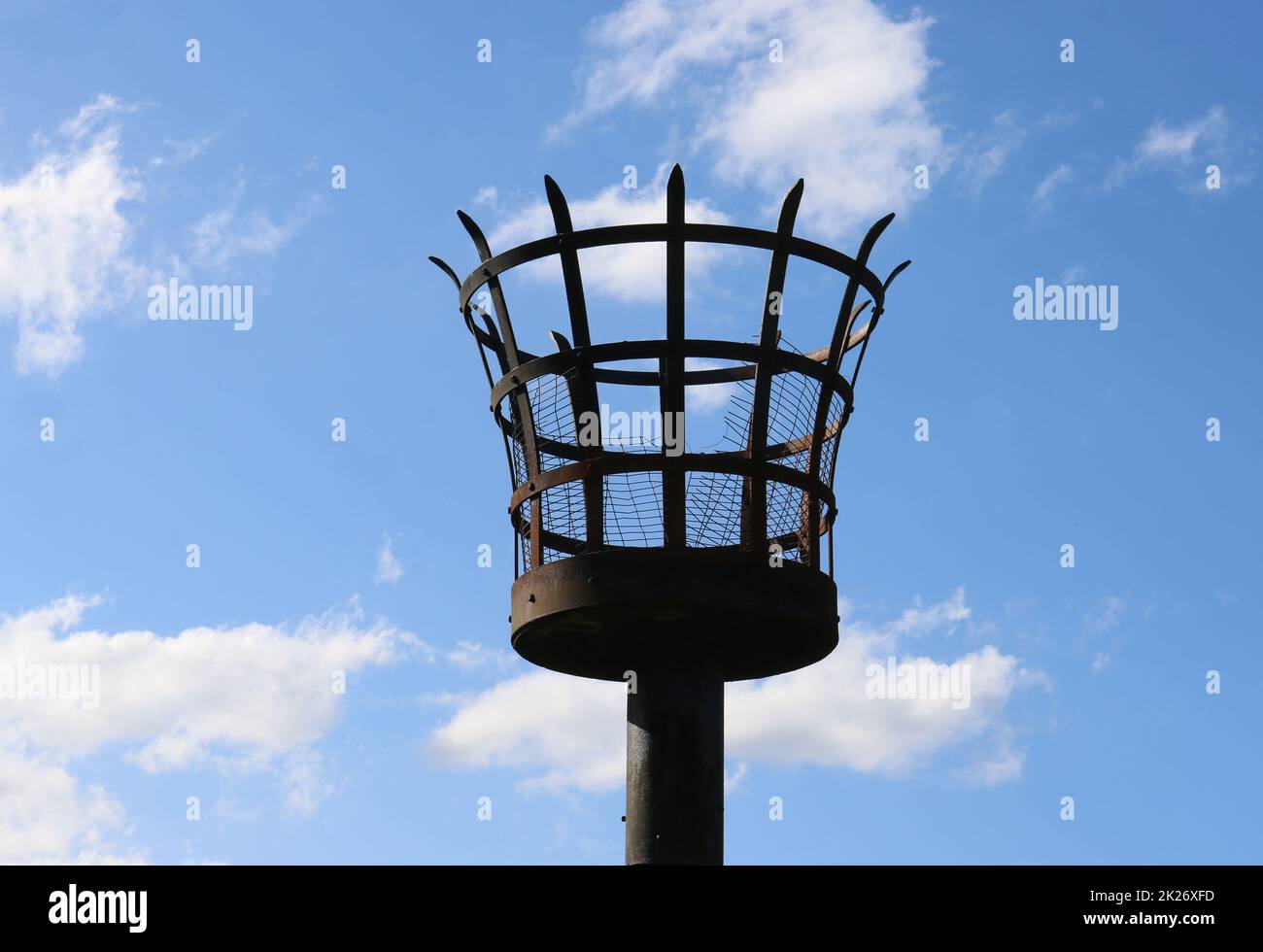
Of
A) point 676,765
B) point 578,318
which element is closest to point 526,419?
point 578,318

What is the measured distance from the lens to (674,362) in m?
14.9

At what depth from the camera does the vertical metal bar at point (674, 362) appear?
48.8 ft

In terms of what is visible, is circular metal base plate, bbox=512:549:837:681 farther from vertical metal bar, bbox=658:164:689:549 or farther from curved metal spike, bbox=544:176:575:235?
curved metal spike, bbox=544:176:575:235

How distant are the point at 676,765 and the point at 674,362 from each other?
4.05 m

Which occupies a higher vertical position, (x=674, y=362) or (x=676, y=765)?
(x=674, y=362)

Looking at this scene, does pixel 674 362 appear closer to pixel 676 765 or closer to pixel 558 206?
pixel 558 206

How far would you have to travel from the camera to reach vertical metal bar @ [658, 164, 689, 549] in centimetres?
1486

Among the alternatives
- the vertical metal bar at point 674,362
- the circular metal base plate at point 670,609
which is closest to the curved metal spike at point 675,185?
the vertical metal bar at point 674,362

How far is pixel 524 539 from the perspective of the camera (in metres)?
16.3

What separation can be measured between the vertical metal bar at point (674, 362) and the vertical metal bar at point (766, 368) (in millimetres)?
763

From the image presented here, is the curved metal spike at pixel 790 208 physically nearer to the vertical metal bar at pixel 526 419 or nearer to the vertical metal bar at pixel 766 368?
the vertical metal bar at pixel 766 368

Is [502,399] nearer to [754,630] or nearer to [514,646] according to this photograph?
[514,646]
